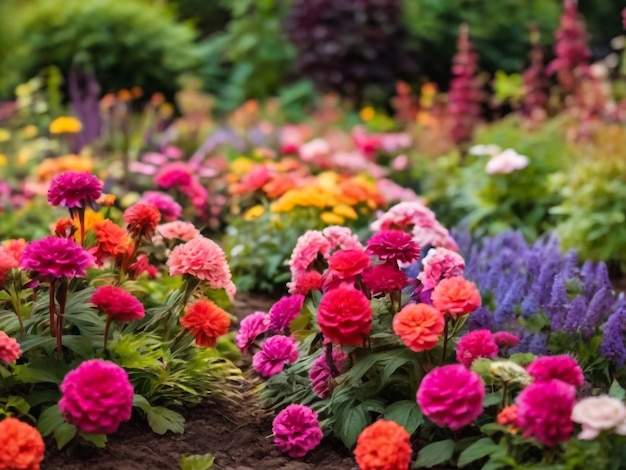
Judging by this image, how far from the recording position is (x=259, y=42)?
10.8m

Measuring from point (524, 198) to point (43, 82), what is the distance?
217 inches

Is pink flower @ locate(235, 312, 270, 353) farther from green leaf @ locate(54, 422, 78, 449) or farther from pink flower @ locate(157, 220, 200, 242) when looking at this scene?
green leaf @ locate(54, 422, 78, 449)

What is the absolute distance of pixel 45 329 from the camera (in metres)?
2.63

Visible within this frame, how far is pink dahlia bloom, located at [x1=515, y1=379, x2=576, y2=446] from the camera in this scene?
208 centimetres

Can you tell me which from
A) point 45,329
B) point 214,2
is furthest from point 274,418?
point 214,2

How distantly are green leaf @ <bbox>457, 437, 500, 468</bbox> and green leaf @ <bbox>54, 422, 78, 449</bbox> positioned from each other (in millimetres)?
1017

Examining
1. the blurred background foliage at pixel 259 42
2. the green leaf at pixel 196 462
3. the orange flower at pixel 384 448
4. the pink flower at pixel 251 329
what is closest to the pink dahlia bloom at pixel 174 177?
the pink flower at pixel 251 329

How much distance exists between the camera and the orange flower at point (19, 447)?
6.79ft

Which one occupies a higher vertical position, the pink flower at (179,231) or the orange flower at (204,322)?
the pink flower at (179,231)

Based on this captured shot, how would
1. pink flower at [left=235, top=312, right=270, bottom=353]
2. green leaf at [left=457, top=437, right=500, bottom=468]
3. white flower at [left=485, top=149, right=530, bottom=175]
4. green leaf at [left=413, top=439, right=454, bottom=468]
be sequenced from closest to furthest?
1. green leaf at [left=457, top=437, right=500, bottom=468]
2. green leaf at [left=413, top=439, right=454, bottom=468]
3. pink flower at [left=235, top=312, right=270, bottom=353]
4. white flower at [left=485, top=149, right=530, bottom=175]

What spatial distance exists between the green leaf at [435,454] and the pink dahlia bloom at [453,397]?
0.22 meters

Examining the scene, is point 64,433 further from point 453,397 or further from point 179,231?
point 453,397

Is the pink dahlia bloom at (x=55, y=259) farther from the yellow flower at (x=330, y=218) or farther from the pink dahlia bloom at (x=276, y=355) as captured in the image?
the yellow flower at (x=330, y=218)

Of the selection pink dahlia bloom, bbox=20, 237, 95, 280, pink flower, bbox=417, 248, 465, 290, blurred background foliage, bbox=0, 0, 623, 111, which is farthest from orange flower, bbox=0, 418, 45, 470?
blurred background foliage, bbox=0, 0, 623, 111
